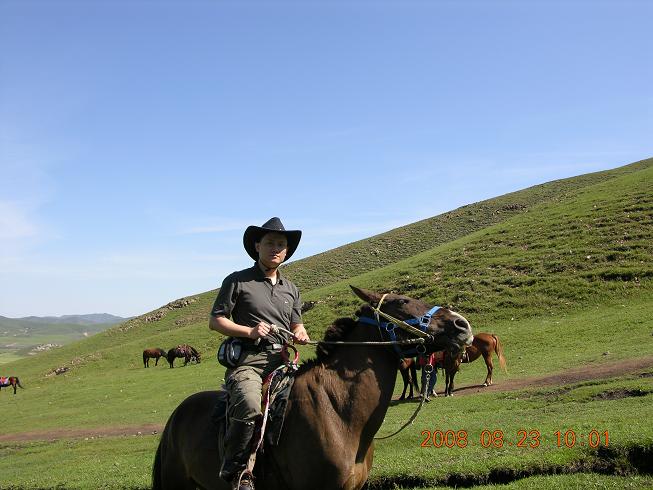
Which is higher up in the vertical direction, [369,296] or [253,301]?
[253,301]

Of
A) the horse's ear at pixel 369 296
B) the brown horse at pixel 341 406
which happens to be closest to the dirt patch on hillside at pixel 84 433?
the brown horse at pixel 341 406

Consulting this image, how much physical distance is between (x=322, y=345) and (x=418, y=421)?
958 centimetres

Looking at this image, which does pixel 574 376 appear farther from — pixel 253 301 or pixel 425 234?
pixel 425 234

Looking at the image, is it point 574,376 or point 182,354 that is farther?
point 182,354

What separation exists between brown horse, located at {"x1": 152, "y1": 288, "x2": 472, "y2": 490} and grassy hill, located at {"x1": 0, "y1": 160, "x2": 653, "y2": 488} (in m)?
4.70

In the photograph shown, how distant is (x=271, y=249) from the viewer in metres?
5.58

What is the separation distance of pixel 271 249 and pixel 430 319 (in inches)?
69.1

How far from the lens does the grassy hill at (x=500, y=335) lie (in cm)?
1072

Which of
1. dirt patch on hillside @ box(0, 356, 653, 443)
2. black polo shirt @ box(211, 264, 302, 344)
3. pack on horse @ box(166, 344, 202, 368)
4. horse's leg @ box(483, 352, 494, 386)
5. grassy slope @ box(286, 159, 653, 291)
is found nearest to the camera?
black polo shirt @ box(211, 264, 302, 344)

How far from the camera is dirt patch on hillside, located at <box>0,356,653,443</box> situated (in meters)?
16.7

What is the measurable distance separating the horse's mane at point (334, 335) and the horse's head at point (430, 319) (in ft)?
0.54

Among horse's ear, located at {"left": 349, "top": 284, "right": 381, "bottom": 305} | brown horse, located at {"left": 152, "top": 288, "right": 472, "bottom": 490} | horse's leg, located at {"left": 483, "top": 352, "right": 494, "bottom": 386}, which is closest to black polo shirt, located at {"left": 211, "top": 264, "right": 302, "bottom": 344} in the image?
brown horse, located at {"left": 152, "top": 288, "right": 472, "bottom": 490}

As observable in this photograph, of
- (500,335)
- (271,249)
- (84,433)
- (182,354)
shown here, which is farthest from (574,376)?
(182,354)

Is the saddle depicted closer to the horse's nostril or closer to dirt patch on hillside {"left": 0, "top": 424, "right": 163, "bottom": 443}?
the horse's nostril
